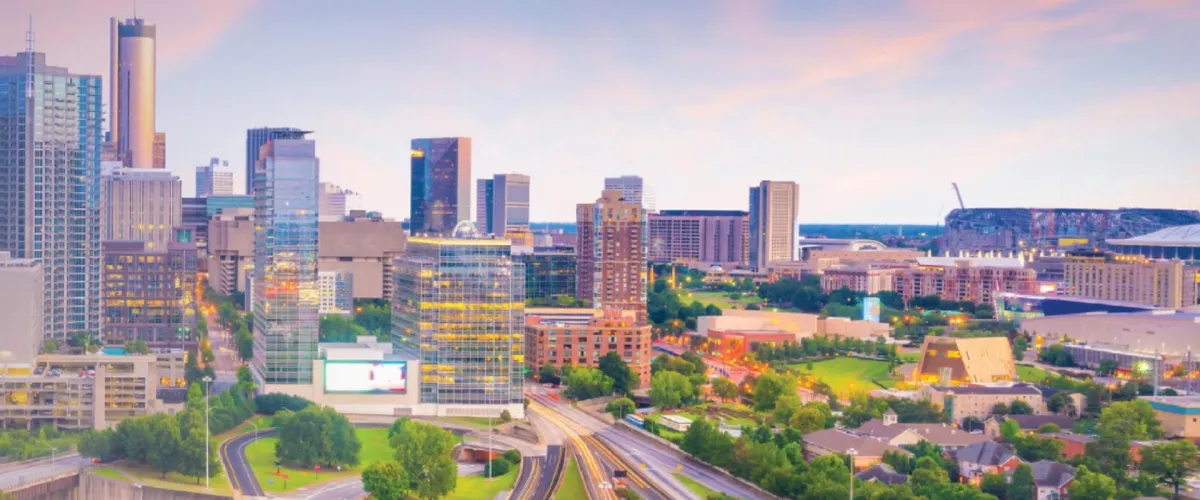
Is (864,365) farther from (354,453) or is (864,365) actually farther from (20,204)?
(20,204)

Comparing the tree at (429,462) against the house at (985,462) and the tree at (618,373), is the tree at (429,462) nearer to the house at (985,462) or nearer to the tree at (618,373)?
the house at (985,462)

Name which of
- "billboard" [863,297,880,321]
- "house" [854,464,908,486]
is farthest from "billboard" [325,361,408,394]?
"billboard" [863,297,880,321]

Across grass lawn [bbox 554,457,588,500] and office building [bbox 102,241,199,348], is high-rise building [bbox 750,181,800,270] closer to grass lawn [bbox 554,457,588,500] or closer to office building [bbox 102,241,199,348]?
office building [bbox 102,241,199,348]

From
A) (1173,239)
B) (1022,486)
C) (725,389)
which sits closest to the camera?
(1022,486)

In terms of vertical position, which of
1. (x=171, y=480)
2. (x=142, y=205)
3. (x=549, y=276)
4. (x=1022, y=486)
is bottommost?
(x=171, y=480)

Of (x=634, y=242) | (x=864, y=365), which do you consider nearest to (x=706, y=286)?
(x=634, y=242)

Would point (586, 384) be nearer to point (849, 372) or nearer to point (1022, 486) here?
point (849, 372)

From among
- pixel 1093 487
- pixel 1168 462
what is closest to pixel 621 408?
pixel 1168 462
